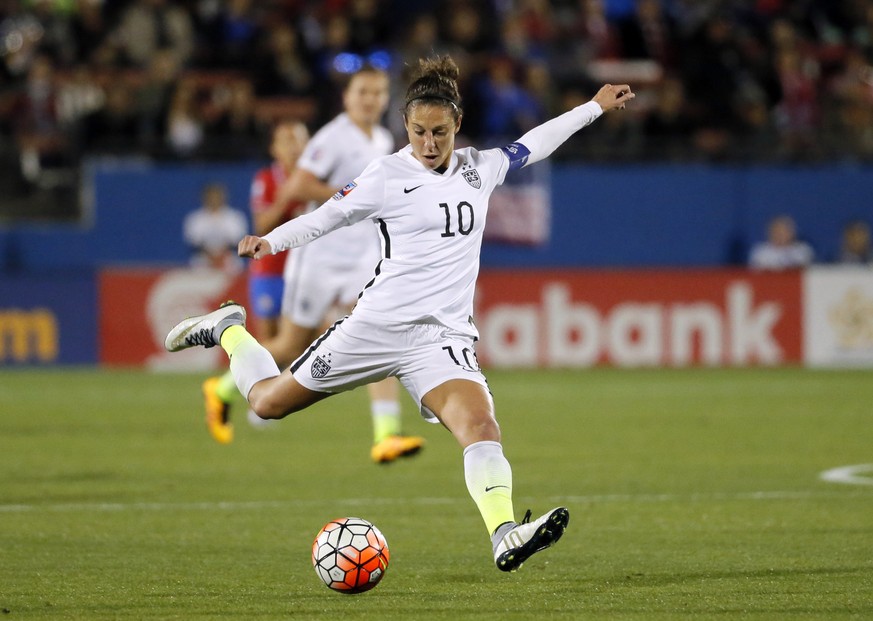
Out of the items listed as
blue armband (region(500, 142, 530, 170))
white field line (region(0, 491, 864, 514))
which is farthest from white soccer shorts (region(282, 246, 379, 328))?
blue armband (region(500, 142, 530, 170))

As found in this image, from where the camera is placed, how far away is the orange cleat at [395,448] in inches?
347

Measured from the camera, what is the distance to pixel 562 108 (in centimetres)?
2042

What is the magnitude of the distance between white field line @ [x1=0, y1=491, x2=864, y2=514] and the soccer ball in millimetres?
2492

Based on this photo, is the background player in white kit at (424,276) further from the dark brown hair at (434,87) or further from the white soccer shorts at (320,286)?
the white soccer shorts at (320,286)

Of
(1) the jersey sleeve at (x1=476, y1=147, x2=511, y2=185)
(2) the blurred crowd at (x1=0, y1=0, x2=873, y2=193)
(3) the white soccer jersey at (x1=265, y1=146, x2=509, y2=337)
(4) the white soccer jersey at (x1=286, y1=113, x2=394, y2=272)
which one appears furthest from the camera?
(2) the blurred crowd at (x1=0, y1=0, x2=873, y2=193)

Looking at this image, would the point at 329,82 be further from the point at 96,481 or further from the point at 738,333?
the point at 96,481

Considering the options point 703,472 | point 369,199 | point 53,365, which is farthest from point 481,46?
point 369,199

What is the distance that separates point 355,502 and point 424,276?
262 centimetres

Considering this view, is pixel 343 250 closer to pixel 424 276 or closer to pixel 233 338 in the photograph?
pixel 233 338

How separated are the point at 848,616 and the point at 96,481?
5.50 metres

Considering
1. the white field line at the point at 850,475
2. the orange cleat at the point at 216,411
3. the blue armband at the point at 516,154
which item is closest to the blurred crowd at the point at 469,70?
the orange cleat at the point at 216,411

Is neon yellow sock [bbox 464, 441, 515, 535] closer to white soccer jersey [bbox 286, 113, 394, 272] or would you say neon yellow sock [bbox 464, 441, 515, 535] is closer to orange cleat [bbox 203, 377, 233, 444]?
white soccer jersey [bbox 286, 113, 394, 272]

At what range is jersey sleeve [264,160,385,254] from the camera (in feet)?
19.8

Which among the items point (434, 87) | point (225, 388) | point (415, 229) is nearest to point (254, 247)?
point (415, 229)
